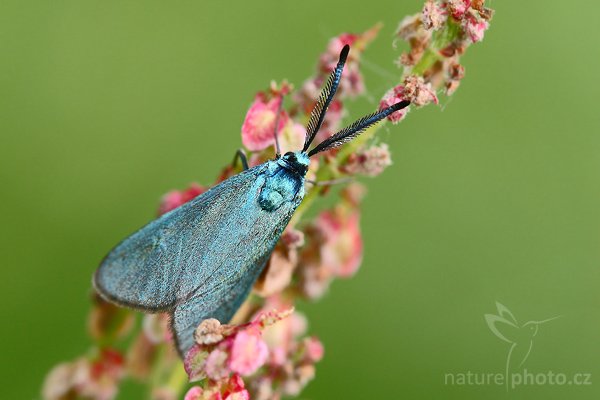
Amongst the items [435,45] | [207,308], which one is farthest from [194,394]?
[435,45]

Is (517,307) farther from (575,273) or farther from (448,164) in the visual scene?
(448,164)

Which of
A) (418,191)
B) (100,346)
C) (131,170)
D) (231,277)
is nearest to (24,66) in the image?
(131,170)

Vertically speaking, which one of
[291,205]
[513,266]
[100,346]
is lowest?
[100,346]

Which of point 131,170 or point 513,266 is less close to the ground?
point 131,170

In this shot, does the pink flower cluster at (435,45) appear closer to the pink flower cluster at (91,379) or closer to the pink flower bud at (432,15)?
the pink flower bud at (432,15)

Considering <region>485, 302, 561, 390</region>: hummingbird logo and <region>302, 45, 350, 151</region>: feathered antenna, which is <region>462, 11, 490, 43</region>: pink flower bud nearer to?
<region>302, 45, 350, 151</region>: feathered antenna

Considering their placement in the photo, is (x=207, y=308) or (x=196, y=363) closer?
(x=196, y=363)

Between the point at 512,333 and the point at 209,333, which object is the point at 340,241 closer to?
the point at 209,333

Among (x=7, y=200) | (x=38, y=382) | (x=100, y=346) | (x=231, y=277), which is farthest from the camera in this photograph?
(x=7, y=200)
